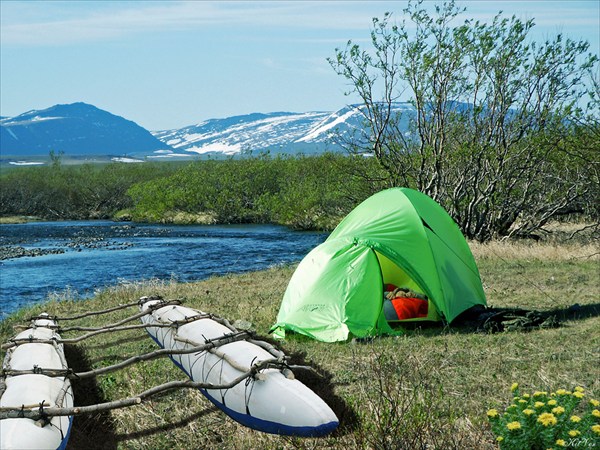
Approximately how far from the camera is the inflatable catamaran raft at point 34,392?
6500 mm

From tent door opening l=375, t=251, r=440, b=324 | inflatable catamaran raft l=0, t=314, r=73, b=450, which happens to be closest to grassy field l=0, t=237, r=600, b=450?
tent door opening l=375, t=251, r=440, b=324

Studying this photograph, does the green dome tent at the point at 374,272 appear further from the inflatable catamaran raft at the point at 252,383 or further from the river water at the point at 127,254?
the river water at the point at 127,254

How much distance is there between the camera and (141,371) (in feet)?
32.4

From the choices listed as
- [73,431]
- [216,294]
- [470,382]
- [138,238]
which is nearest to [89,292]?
[216,294]

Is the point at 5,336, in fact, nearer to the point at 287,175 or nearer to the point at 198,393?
the point at 198,393

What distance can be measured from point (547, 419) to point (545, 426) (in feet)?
0.63

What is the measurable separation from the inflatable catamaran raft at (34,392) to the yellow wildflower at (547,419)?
426 centimetres

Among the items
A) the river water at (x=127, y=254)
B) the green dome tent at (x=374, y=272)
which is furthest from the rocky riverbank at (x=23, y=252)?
the green dome tent at (x=374, y=272)

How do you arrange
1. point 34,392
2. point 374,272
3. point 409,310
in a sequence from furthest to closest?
point 409,310 → point 374,272 → point 34,392

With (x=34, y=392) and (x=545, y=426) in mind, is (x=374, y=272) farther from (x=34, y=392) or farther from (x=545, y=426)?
(x=545, y=426)

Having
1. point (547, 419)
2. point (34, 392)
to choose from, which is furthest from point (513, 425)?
point (34, 392)

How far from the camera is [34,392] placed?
7547mm

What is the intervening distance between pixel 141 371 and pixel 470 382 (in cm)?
437

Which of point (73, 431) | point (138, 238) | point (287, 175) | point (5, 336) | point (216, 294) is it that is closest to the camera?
point (73, 431)
